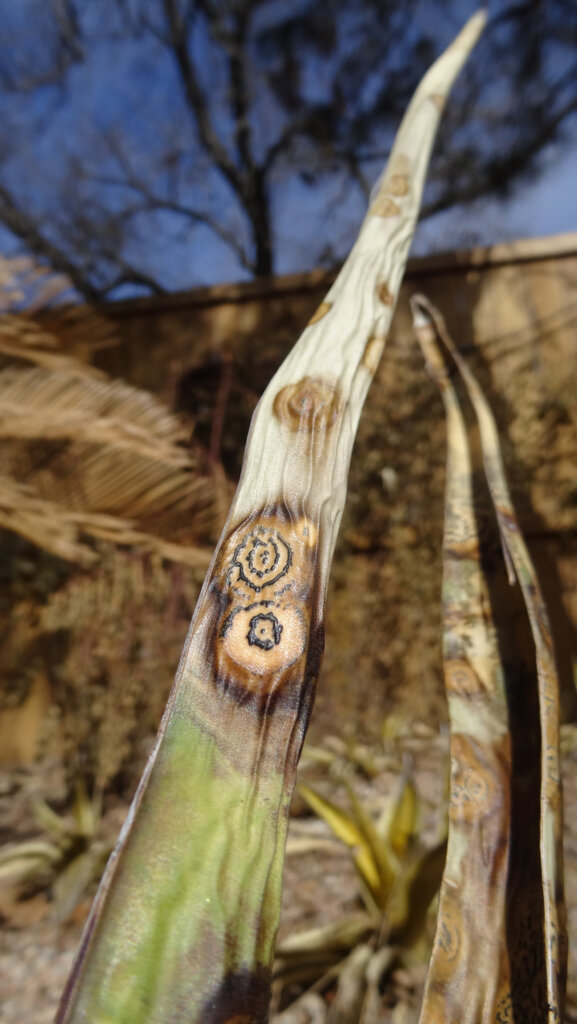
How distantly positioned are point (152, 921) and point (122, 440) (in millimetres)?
858

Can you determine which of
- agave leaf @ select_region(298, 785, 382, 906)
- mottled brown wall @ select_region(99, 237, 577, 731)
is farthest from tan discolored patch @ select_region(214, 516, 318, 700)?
mottled brown wall @ select_region(99, 237, 577, 731)

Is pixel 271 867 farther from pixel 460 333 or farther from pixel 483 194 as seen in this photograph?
pixel 483 194

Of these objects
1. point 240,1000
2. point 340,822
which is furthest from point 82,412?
point 240,1000

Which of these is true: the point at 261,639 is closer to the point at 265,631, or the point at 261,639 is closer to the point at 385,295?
the point at 265,631

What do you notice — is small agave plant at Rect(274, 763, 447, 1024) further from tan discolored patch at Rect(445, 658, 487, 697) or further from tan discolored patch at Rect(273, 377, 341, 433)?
tan discolored patch at Rect(273, 377, 341, 433)

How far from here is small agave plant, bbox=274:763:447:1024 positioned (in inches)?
29.0

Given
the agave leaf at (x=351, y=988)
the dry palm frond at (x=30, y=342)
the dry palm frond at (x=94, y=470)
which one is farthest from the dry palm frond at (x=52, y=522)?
the agave leaf at (x=351, y=988)

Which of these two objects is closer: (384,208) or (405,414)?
(384,208)

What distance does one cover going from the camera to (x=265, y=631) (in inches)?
8.4

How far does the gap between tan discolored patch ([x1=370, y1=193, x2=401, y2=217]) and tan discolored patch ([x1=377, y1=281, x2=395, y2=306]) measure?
0.07m

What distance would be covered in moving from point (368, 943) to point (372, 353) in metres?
0.86

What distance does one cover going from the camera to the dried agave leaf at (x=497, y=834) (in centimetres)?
28

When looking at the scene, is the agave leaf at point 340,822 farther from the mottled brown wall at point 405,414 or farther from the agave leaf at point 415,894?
the mottled brown wall at point 405,414

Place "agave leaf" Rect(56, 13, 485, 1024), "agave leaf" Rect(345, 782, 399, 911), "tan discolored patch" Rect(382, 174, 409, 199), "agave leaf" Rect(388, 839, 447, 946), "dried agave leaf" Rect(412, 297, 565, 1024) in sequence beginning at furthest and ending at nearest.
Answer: "agave leaf" Rect(345, 782, 399, 911), "agave leaf" Rect(388, 839, 447, 946), "tan discolored patch" Rect(382, 174, 409, 199), "dried agave leaf" Rect(412, 297, 565, 1024), "agave leaf" Rect(56, 13, 485, 1024)
